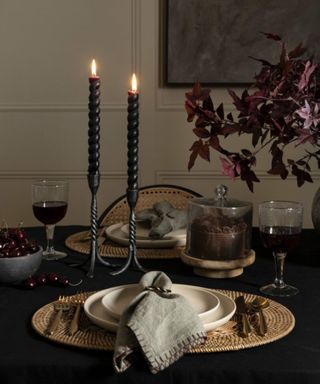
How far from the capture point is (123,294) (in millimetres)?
1253

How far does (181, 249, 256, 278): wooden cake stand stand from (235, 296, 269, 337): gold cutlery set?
0.73 feet

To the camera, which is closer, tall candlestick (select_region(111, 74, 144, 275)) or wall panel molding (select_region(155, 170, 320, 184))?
tall candlestick (select_region(111, 74, 144, 275))

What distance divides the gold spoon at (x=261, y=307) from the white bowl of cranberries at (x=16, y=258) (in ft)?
1.66

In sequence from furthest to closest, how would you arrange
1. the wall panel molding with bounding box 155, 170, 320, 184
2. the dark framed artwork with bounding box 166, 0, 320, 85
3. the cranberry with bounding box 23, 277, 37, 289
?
the wall panel molding with bounding box 155, 170, 320, 184
the dark framed artwork with bounding box 166, 0, 320, 85
the cranberry with bounding box 23, 277, 37, 289

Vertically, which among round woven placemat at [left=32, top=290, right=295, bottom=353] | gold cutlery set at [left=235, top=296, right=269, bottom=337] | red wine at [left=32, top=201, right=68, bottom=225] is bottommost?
round woven placemat at [left=32, top=290, right=295, bottom=353]

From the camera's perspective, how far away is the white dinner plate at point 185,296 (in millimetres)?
1143

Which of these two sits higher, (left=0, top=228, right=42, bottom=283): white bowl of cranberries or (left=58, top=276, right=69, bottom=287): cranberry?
(left=0, top=228, right=42, bottom=283): white bowl of cranberries

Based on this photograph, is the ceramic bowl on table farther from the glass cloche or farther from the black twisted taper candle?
the glass cloche

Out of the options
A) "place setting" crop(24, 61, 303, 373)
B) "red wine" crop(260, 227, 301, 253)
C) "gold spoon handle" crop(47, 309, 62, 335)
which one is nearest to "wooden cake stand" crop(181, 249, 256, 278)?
"place setting" crop(24, 61, 303, 373)

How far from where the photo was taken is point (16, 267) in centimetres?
140

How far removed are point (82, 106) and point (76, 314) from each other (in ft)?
7.86

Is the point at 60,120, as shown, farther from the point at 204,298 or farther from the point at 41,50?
the point at 204,298

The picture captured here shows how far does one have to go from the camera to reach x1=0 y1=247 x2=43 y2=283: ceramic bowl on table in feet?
4.58

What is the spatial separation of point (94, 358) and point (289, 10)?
273 cm
